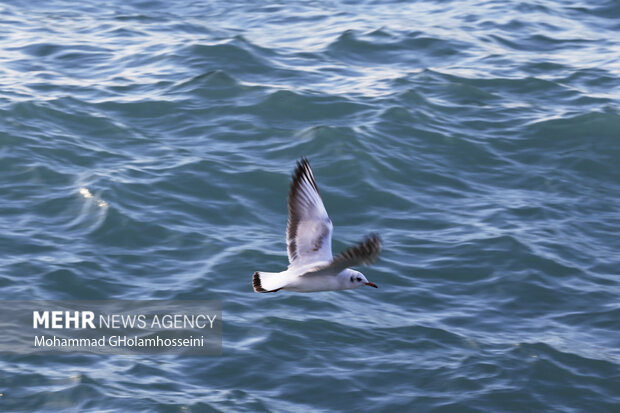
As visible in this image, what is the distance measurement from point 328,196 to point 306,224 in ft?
14.3

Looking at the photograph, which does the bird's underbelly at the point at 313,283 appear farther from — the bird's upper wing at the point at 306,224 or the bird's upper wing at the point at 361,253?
the bird's upper wing at the point at 361,253

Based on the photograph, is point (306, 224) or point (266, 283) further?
point (306, 224)

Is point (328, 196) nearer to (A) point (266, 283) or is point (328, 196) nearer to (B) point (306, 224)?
(B) point (306, 224)

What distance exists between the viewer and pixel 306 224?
8930mm

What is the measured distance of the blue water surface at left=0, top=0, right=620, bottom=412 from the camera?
10.1 m

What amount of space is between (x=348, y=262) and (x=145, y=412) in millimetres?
2908

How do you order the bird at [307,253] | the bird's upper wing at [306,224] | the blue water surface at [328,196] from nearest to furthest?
the bird at [307,253] → the bird's upper wing at [306,224] → the blue water surface at [328,196]

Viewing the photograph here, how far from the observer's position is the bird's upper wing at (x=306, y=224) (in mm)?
8797

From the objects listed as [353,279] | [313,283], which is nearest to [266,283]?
[313,283]

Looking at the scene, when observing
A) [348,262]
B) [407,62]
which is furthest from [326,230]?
[407,62]

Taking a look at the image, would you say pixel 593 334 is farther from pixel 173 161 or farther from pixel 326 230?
pixel 173 161

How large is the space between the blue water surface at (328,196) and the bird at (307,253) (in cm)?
169

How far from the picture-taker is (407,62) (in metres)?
17.2

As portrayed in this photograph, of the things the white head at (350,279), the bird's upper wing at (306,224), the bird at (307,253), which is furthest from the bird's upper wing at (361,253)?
the bird's upper wing at (306,224)
